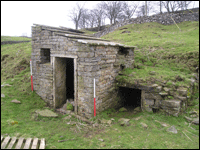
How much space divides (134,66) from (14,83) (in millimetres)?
7348

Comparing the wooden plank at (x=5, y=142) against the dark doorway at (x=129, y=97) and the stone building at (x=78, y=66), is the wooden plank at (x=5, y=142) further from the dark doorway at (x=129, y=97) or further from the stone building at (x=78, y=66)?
the dark doorway at (x=129, y=97)

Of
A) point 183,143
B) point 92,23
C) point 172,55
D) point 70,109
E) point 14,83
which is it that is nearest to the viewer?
point 183,143

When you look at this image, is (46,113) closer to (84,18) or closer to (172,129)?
(172,129)

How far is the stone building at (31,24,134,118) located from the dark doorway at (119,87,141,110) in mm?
754

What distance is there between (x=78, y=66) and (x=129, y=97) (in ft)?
12.9

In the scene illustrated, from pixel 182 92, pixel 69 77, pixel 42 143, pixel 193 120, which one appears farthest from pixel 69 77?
pixel 193 120

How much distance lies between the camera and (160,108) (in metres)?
6.06

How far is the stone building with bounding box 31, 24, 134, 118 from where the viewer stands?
592cm

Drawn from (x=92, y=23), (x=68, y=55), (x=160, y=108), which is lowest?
(x=160, y=108)

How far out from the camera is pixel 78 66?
6.10 metres

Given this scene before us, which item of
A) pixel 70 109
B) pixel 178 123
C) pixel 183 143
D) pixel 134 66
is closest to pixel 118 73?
pixel 134 66

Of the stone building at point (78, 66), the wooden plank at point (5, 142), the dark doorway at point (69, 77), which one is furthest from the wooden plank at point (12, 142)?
the dark doorway at point (69, 77)

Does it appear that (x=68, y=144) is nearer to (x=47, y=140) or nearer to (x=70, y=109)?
(x=47, y=140)

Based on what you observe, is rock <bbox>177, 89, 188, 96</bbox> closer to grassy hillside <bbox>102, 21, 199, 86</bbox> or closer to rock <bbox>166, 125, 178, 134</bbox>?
grassy hillside <bbox>102, 21, 199, 86</bbox>
